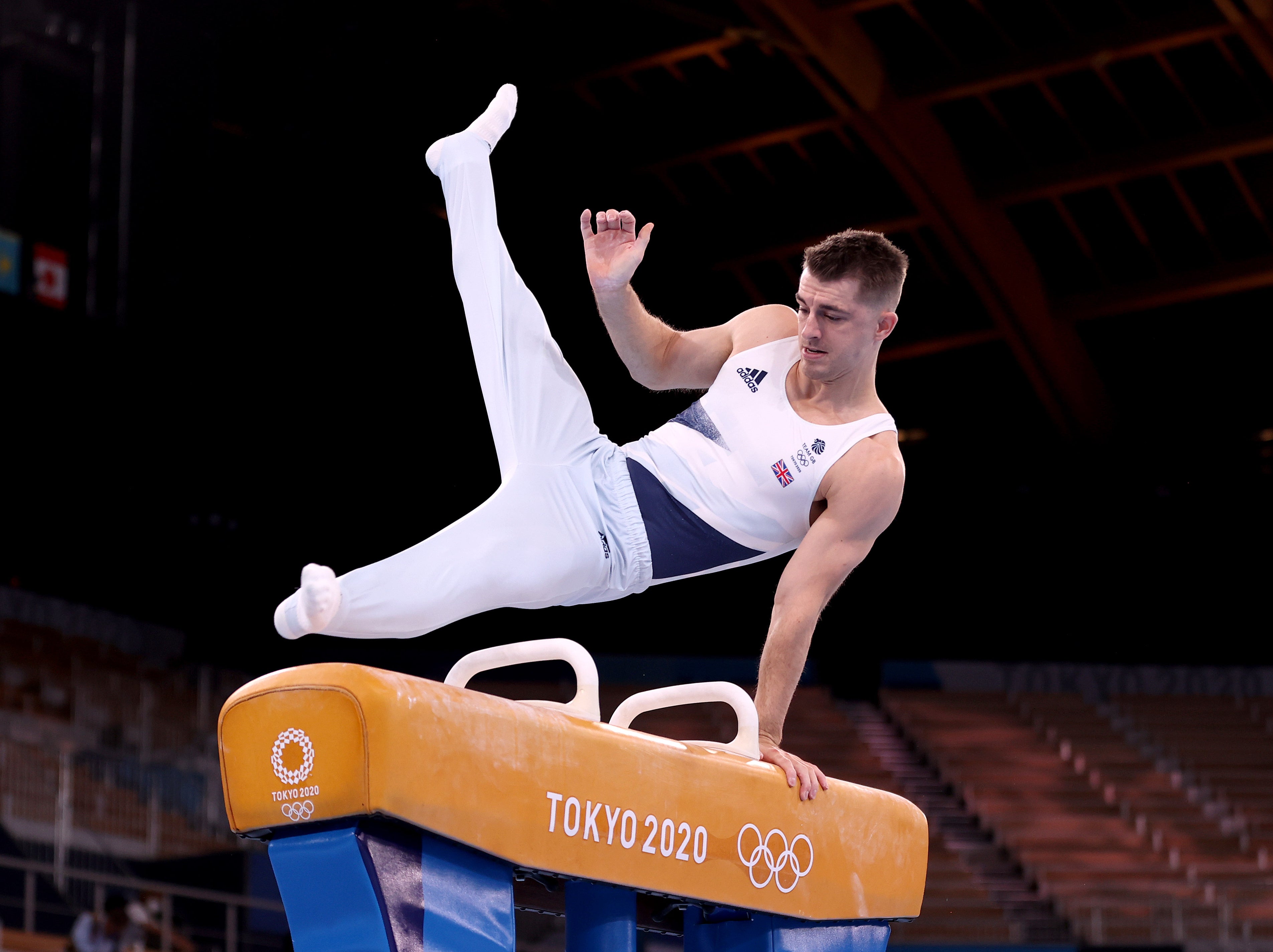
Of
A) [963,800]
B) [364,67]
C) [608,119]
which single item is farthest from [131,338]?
[963,800]

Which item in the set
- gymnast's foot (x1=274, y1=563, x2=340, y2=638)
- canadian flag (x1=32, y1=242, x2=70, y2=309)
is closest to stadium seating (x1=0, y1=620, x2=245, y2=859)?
canadian flag (x1=32, y1=242, x2=70, y2=309)

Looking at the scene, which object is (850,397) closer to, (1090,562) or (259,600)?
(259,600)

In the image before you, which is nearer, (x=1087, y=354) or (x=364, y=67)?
(x=364, y=67)

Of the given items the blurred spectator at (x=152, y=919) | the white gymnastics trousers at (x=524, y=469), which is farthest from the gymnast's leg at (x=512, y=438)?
the blurred spectator at (x=152, y=919)

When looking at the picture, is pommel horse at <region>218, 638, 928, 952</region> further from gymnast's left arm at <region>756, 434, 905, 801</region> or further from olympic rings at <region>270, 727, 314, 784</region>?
gymnast's left arm at <region>756, 434, 905, 801</region>

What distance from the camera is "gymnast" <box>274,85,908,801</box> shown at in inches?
147

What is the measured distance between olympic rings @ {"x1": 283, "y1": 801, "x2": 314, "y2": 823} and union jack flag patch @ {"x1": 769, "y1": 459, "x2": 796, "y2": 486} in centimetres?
164

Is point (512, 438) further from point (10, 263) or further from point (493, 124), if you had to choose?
point (10, 263)

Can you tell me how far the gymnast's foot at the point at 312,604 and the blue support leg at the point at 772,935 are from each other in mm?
1440

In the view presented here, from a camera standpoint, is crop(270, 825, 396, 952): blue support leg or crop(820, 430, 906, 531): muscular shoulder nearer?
crop(270, 825, 396, 952): blue support leg

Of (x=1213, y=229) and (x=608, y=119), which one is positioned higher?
(x=608, y=119)

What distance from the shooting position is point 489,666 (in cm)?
365

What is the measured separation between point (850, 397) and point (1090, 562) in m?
15.8

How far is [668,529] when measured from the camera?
3.94 meters
